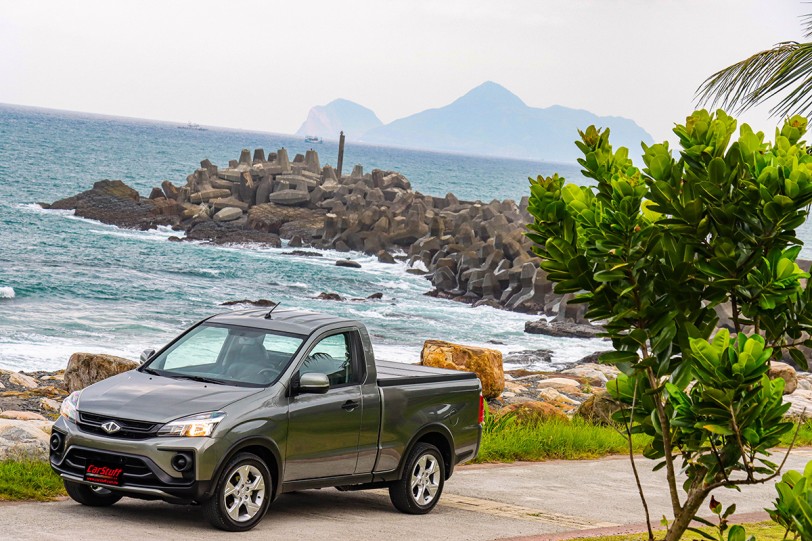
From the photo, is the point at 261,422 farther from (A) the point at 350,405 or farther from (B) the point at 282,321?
(B) the point at 282,321

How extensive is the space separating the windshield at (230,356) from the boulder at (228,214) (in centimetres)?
5262

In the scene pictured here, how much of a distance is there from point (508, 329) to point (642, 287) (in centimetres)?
3434

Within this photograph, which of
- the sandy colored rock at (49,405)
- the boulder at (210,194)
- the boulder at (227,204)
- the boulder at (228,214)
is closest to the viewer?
the sandy colored rock at (49,405)

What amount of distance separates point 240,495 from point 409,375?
8.26ft

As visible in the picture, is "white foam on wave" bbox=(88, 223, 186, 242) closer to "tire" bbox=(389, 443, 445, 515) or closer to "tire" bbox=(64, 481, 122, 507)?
"tire" bbox=(389, 443, 445, 515)

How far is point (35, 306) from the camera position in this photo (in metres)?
37.7

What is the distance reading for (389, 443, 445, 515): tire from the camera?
10.9 m

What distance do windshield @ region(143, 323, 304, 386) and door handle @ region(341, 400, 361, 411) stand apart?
2.17ft

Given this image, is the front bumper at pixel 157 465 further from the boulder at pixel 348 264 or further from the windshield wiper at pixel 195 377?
the boulder at pixel 348 264

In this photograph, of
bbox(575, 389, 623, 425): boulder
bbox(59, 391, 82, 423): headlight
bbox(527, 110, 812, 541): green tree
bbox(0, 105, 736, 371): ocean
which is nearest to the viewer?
bbox(527, 110, 812, 541): green tree

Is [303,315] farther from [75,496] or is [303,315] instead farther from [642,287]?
[642,287]

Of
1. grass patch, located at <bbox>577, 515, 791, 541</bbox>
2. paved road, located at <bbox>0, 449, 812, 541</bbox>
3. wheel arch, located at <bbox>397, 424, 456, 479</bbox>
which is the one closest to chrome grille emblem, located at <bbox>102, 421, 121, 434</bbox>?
paved road, located at <bbox>0, 449, 812, 541</bbox>

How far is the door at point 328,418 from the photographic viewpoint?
31.9ft

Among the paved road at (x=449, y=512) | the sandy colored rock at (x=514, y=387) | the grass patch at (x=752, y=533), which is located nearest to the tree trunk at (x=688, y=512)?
the grass patch at (x=752, y=533)
